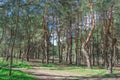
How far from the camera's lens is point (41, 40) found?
51031mm

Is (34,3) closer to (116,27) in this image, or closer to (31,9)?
(31,9)

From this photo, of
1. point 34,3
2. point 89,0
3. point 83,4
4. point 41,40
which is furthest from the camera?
point 41,40

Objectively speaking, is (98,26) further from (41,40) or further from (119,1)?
(119,1)

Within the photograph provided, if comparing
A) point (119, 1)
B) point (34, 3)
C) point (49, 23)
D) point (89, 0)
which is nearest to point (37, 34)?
point (49, 23)

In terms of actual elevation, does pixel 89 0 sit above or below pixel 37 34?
above

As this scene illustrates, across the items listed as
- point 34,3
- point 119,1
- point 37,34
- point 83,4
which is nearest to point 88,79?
point 34,3

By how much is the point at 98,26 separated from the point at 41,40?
36.3 ft

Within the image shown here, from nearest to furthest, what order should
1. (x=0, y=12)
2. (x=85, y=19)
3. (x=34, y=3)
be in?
(x=34, y=3) → (x=0, y=12) → (x=85, y=19)

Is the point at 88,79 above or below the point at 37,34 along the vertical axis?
below

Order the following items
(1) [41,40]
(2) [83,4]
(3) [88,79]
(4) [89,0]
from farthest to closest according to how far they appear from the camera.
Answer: (1) [41,40], (2) [83,4], (4) [89,0], (3) [88,79]

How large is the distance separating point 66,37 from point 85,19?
7135 millimetres

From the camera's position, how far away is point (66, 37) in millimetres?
53000

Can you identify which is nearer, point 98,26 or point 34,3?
point 34,3

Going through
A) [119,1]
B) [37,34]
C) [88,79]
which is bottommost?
[88,79]
